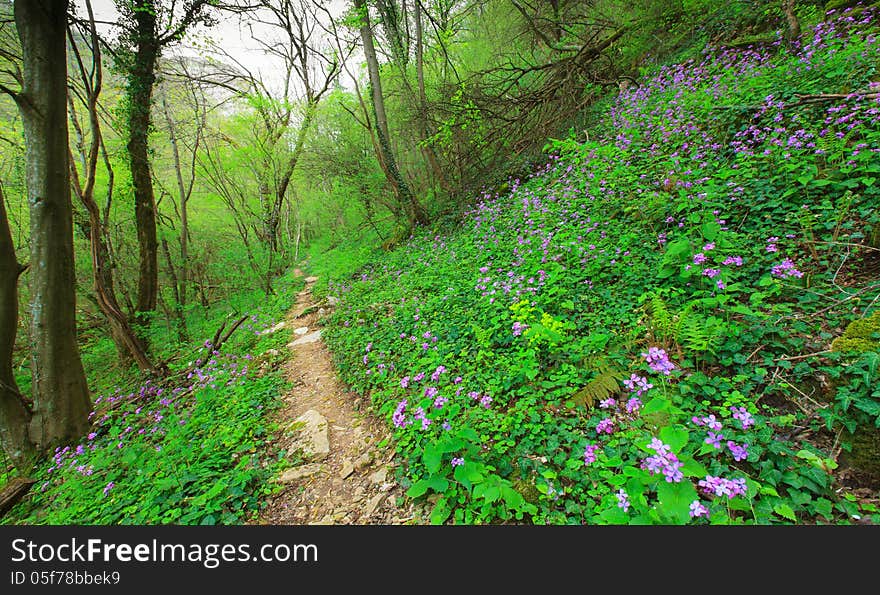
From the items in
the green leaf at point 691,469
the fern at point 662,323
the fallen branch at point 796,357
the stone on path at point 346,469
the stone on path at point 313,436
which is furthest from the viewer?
the stone on path at point 313,436

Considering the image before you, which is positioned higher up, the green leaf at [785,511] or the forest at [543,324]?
the forest at [543,324]

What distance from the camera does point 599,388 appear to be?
213 centimetres

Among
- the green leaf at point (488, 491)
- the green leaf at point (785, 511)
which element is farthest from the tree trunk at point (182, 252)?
the green leaf at point (785, 511)

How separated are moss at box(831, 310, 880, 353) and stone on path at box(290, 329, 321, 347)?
19.1 ft

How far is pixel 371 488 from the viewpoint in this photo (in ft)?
7.49

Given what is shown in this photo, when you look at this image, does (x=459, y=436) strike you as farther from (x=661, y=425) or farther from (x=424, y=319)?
(x=424, y=319)

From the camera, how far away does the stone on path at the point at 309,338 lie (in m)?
5.46

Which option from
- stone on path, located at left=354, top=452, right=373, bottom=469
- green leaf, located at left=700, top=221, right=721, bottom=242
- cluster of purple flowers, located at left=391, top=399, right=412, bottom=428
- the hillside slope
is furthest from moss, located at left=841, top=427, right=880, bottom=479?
stone on path, located at left=354, top=452, right=373, bottom=469

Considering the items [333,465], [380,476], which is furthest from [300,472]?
[380,476]

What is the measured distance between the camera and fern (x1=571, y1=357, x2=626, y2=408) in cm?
210

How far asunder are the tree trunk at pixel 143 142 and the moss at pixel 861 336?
9115 mm

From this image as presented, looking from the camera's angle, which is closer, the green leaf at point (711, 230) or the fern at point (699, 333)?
the fern at point (699, 333)

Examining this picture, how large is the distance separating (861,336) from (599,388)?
142 cm

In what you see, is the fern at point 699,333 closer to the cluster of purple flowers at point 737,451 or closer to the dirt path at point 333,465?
the cluster of purple flowers at point 737,451
